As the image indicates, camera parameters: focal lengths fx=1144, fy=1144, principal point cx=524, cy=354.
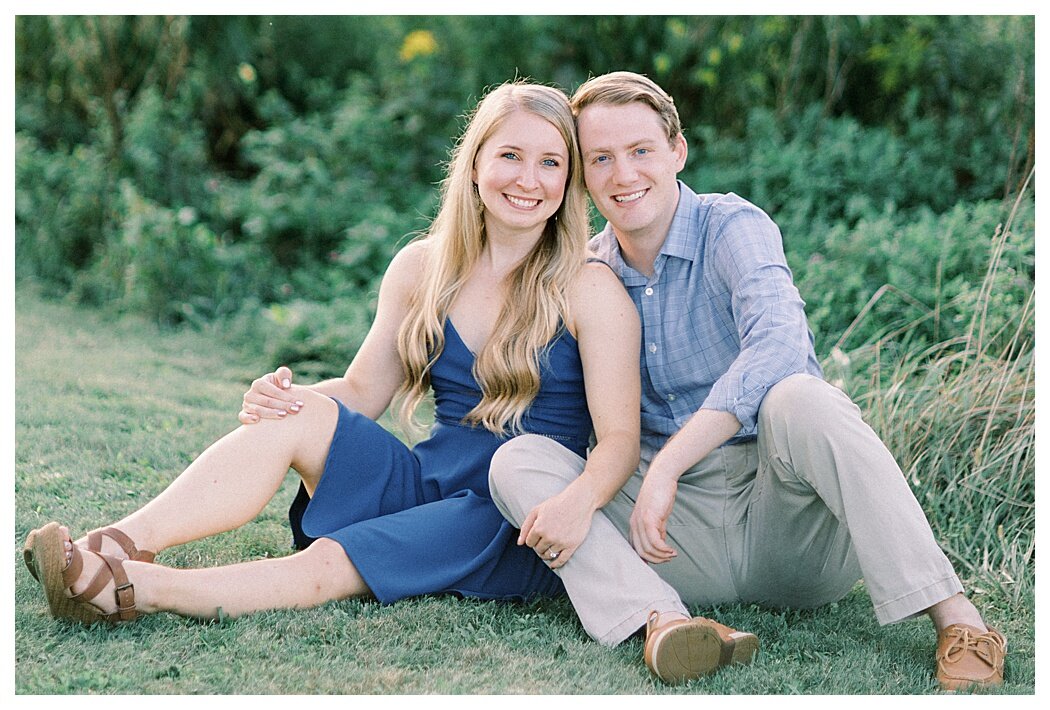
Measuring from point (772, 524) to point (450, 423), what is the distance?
84cm

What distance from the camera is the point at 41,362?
4.63 m

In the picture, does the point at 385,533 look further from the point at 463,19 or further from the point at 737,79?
the point at 463,19

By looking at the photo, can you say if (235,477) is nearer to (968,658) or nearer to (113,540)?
(113,540)

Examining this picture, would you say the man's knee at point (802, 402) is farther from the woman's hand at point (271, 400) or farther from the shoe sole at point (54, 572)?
the shoe sole at point (54, 572)

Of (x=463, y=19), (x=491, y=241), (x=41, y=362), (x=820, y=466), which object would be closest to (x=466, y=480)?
(x=491, y=241)

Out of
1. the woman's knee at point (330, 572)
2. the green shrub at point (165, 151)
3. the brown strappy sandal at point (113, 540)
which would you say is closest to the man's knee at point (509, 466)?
the woman's knee at point (330, 572)

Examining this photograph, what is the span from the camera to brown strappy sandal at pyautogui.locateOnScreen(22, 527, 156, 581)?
232cm

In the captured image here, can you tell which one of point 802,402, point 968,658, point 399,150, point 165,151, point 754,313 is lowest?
point 968,658

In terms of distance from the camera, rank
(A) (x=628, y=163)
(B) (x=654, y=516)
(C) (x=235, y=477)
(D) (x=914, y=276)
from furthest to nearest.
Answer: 1. (D) (x=914, y=276)
2. (A) (x=628, y=163)
3. (C) (x=235, y=477)
4. (B) (x=654, y=516)

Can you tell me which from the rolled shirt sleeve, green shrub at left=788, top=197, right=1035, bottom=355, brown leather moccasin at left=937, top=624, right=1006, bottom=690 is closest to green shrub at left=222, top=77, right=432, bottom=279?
green shrub at left=788, top=197, right=1035, bottom=355

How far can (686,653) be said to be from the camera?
2.18 m

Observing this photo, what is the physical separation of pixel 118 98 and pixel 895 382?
16.8 ft

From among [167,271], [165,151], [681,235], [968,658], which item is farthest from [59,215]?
[968,658]

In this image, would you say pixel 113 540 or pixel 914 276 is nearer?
pixel 113 540
